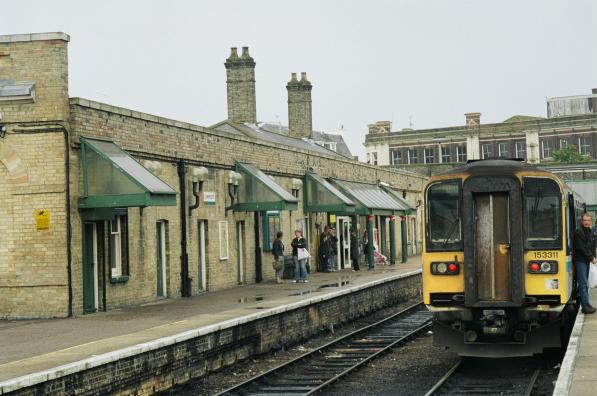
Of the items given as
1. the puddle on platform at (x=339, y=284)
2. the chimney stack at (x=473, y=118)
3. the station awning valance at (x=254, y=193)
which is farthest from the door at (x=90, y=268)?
the chimney stack at (x=473, y=118)

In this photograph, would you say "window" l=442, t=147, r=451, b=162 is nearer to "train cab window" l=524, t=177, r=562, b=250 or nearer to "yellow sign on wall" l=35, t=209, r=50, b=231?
"yellow sign on wall" l=35, t=209, r=50, b=231

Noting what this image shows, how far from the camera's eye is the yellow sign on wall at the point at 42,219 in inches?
771

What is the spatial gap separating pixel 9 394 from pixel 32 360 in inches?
103

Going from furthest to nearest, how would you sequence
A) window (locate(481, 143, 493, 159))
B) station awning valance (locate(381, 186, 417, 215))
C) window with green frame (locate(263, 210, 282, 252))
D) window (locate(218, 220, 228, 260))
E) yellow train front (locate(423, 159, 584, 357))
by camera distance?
window (locate(481, 143, 493, 159))
station awning valance (locate(381, 186, 417, 215))
window with green frame (locate(263, 210, 282, 252))
window (locate(218, 220, 228, 260))
yellow train front (locate(423, 159, 584, 357))

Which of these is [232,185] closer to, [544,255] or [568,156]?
[544,255]

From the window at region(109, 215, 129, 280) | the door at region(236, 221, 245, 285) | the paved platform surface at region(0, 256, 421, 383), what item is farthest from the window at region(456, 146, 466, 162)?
the window at region(109, 215, 129, 280)

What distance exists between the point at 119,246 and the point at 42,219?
221cm

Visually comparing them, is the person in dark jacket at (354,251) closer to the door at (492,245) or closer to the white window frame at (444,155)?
the door at (492,245)

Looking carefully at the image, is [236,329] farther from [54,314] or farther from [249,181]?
[249,181]

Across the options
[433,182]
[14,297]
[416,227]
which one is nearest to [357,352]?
[433,182]

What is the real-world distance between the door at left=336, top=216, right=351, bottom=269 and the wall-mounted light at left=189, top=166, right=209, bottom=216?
12638 mm

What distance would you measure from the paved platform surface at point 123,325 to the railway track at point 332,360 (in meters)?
1.12

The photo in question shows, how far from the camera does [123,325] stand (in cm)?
1767

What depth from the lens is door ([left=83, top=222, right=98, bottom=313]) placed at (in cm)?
1998
